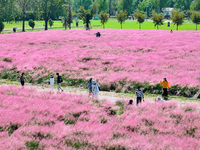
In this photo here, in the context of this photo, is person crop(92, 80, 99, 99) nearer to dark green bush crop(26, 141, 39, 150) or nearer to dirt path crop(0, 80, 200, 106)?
dirt path crop(0, 80, 200, 106)

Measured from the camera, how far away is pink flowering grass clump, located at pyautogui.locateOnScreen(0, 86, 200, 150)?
10906 mm

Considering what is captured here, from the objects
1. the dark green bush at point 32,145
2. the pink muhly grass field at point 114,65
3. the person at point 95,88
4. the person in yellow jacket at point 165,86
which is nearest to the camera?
the dark green bush at point 32,145

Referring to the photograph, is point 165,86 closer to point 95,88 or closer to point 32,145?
point 95,88

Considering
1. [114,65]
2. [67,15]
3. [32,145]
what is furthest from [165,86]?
[67,15]

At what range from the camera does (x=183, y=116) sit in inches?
547

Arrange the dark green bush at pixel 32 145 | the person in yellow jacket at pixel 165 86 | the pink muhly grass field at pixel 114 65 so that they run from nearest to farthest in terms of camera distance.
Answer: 1. the dark green bush at pixel 32 145
2. the person in yellow jacket at pixel 165 86
3. the pink muhly grass field at pixel 114 65

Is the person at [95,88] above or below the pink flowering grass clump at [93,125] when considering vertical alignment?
above

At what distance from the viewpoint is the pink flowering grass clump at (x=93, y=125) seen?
35.8 ft

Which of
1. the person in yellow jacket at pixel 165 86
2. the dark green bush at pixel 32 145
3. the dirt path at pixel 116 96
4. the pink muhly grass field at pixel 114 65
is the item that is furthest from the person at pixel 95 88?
the dark green bush at pixel 32 145

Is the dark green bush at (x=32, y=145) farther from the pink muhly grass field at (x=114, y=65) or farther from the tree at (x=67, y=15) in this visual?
the tree at (x=67, y=15)

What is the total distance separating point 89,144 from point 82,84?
44.4ft

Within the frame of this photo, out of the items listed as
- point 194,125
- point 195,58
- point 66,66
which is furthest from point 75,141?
point 195,58

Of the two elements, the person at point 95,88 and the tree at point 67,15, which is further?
the tree at point 67,15

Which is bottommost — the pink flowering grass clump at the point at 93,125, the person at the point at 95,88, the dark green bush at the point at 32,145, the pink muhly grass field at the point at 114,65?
the dark green bush at the point at 32,145
